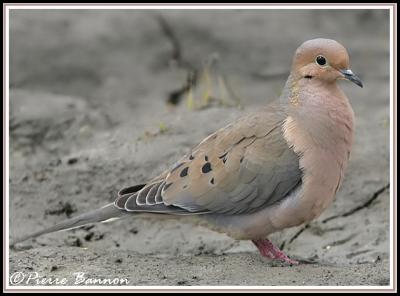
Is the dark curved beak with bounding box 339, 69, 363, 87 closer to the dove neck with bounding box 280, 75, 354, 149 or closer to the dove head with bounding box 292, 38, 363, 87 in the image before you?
the dove head with bounding box 292, 38, 363, 87

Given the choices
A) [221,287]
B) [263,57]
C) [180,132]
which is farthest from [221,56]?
[221,287]

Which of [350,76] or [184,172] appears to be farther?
[184,172]

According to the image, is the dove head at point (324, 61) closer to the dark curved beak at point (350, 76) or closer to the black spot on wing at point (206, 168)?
the dark curved beak at point (350, 76)

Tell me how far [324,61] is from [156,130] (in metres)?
2.07

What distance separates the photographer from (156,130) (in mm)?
6211

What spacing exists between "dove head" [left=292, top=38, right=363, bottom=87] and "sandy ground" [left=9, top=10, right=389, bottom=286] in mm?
1034

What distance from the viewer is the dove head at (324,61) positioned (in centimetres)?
437

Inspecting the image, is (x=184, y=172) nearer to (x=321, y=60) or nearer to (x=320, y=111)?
(x=320, y=111)

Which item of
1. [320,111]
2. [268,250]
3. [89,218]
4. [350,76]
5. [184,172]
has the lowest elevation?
[268,250]

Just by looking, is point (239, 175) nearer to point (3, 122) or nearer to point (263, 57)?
point (3, 122)

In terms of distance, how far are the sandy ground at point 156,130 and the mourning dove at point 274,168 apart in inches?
11.4

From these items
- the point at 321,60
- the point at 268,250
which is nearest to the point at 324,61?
the point at 321,60

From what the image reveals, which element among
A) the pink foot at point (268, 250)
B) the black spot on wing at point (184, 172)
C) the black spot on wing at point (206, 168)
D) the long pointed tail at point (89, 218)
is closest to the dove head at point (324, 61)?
the black spot on wing at point (206, 168)

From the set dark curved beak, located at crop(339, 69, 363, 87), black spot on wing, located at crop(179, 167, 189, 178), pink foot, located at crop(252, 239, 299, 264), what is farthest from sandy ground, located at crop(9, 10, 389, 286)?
dark curved beak, located at crop(339, 69, 363, 87)
